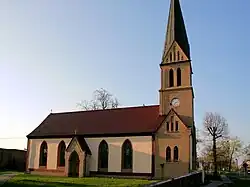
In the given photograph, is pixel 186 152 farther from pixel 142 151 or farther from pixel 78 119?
pixel 78 119

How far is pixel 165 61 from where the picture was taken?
4056cm

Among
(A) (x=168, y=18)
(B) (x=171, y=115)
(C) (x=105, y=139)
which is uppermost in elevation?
(A) (x=168, y=18)

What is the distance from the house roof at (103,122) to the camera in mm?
39469

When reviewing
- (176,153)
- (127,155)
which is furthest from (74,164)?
(176,153)

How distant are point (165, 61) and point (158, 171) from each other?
13.2 meters

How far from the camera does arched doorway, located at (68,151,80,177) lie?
135ft

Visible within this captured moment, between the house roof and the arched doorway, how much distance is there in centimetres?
293

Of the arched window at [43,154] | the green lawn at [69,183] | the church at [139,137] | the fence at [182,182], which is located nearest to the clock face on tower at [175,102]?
the church at [139,137]

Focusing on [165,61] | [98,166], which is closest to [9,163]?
[98,166]

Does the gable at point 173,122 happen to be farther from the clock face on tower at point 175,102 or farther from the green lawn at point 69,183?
the green lawn at point 69,183

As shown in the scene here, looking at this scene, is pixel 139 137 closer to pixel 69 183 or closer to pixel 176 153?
pixel 176 153

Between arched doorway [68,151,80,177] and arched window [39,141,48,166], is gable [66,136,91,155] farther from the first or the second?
arched window [39,141,48,166]

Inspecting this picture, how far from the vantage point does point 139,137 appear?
125 ft

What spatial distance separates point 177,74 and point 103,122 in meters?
11.6
